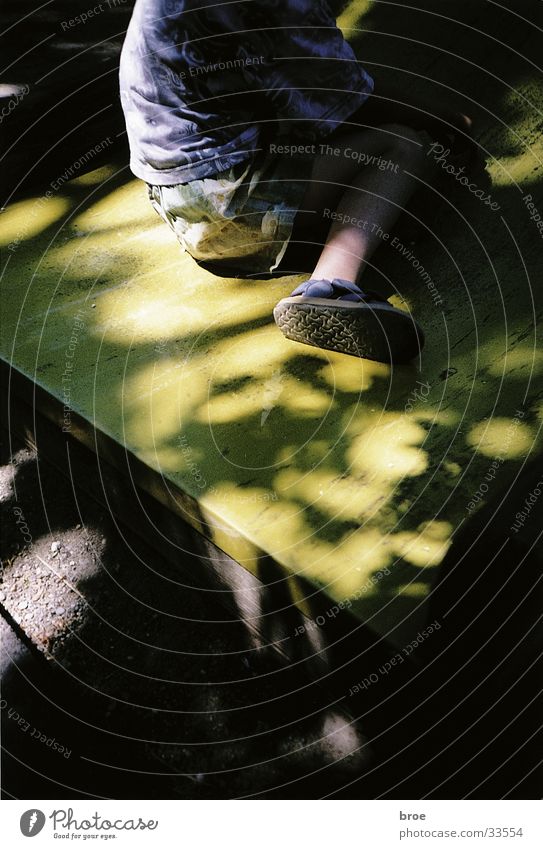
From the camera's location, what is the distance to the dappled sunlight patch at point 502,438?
6.78ft

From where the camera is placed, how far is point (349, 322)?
2.18 meters

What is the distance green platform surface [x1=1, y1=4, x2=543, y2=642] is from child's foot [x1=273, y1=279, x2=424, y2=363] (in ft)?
0.34

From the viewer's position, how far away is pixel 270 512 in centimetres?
210

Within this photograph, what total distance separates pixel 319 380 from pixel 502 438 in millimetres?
556

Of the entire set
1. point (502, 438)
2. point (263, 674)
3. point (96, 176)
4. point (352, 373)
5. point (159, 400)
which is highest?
point (96, 176)

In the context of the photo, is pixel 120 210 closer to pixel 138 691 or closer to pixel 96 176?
pixel 96 176

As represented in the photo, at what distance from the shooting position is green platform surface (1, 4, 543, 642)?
2002mm

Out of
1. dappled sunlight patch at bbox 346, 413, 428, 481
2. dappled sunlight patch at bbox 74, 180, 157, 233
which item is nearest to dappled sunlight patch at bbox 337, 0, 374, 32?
dappled sunlight patch at bbox 74, 180, 157, 233

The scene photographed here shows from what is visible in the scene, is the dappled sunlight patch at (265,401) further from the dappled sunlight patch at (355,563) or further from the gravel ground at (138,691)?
the gravel ground at (138,691)

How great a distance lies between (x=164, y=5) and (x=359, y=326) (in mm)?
1070

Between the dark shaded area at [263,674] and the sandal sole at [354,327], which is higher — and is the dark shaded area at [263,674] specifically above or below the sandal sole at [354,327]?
below

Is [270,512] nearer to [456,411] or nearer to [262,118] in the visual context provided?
[456,411]

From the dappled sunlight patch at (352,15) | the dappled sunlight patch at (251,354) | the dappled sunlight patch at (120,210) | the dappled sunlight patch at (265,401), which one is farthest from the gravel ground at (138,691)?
the dappled sunlight patch at (352,15)

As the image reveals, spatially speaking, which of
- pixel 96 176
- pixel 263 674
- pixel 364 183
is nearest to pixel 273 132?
pixel 364 183
